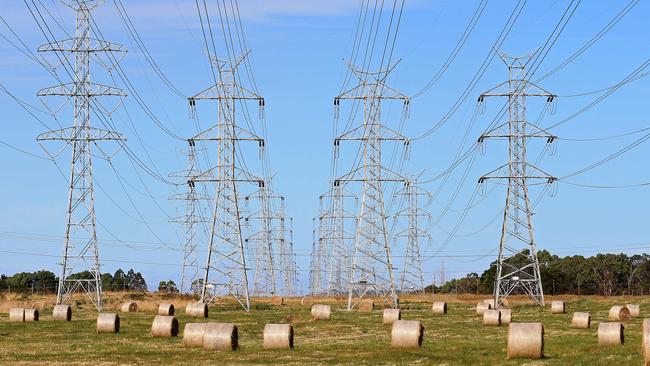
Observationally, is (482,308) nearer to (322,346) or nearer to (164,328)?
(164,328)

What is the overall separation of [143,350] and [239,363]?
813 cm

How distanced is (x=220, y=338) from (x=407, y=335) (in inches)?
308

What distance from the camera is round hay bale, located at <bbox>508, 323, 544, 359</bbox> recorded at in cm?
4072

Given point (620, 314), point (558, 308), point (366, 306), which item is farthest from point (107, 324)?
point (366, 306)

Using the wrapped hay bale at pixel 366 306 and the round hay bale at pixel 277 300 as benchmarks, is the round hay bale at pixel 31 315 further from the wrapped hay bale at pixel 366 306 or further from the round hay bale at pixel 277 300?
the round hay bale at pixel 277 300

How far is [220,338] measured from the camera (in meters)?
44.0

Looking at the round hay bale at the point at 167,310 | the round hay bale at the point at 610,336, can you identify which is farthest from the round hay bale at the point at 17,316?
the round hay bale at the point at 610,336

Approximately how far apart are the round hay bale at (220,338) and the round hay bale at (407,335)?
6810 mm

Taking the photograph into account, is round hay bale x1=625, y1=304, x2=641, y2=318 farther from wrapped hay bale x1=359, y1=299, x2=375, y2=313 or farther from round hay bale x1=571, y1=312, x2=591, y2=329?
wrapped hay bale x1=359, y1=299, x2=375, y2=313

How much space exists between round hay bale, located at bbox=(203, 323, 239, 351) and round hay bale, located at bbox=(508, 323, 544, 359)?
10728 mm

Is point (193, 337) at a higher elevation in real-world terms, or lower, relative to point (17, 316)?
Answer: lower

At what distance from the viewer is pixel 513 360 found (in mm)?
40156

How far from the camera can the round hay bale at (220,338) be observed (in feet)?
144

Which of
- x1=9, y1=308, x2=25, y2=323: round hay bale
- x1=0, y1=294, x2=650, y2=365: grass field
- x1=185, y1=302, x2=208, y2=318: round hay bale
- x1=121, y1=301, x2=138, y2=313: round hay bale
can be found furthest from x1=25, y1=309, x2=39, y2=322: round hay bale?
x1=121, y1=301, x2=138, y2=313: round hay bale
